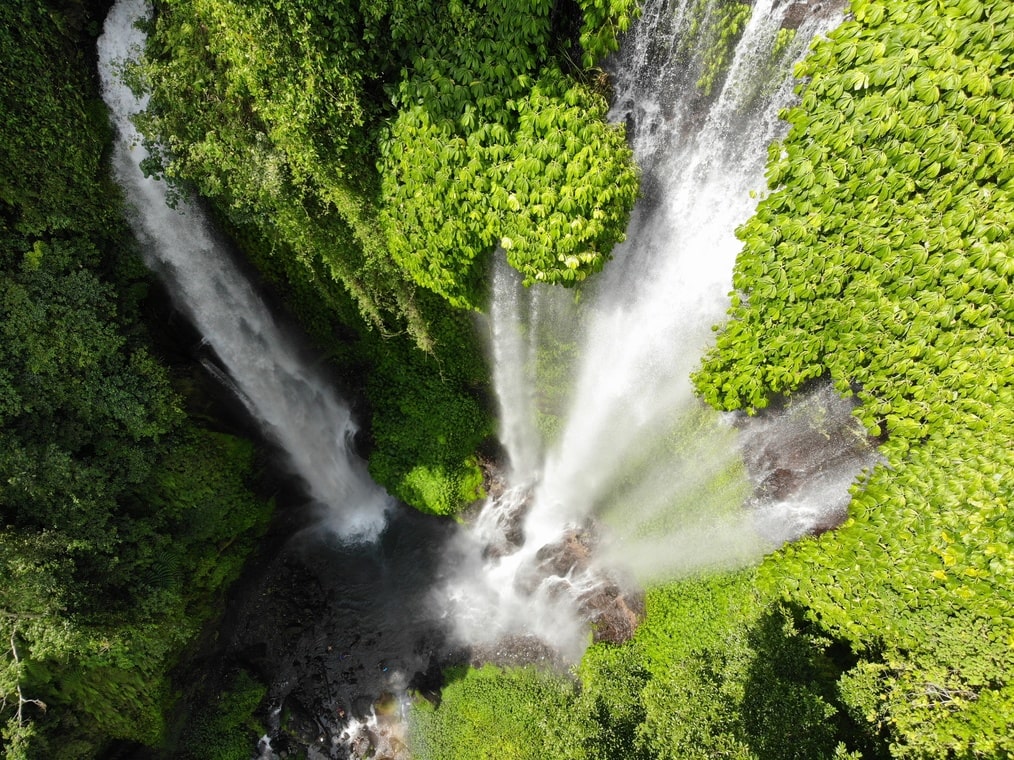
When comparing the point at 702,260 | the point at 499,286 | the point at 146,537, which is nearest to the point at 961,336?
the point at 702,260

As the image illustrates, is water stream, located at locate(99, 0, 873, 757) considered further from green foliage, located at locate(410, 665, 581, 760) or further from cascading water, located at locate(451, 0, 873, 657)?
green foliage, located at locate(410, 665, 581, 760)

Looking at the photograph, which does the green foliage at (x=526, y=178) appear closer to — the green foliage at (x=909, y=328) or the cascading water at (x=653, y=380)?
the cascading water at (x=653, y=380)

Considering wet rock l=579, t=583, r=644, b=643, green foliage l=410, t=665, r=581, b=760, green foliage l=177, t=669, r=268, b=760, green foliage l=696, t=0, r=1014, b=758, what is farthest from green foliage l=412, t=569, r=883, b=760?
green foliage l=177, t=669, r=268, b=760

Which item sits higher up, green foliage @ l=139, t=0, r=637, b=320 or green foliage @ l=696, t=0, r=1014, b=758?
green foliage @ l=139, t=0, r=637, b=320

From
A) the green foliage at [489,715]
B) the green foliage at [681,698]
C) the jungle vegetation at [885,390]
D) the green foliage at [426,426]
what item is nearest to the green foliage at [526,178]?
the jungle vegetation at [885,390]

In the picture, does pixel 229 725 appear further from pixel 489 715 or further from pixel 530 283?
pixel 530 283

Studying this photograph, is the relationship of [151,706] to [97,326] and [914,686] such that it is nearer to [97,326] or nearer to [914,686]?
[97,326]

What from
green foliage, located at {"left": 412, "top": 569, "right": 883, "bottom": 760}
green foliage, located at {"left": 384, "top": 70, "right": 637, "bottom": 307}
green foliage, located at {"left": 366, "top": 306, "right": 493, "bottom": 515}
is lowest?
green foliage, located at {"left": 412, "top": 569, "right": 883, "bottom": 760}
